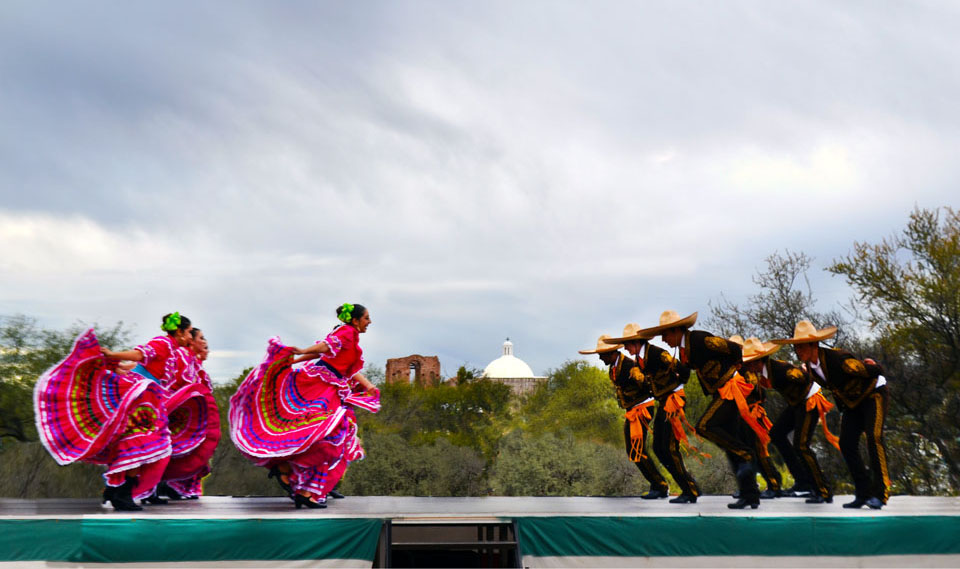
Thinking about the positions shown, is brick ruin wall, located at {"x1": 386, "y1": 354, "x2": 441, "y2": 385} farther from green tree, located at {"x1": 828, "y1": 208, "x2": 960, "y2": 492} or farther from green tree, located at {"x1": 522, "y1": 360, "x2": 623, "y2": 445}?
green tree, located at {"x1": 828, "y1": 208, "x2": 960, "y2": 492}

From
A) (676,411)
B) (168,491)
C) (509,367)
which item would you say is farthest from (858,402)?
(509,367)

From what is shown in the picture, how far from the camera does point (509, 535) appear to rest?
7156mm

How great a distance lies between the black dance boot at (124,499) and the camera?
6594 millimetres

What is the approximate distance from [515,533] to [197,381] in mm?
2840

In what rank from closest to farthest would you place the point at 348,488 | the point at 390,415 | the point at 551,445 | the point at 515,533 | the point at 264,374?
the point at 515,533
the point at 264,374
the point at 348,488
the point at 551,445
the point at 390,415

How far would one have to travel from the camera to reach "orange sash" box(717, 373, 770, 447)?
7309mm

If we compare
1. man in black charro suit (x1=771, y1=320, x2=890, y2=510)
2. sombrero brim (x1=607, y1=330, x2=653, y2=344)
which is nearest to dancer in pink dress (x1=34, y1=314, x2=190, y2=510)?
sombrero brim (x1=607, y1=330, x2=653, y2=344)

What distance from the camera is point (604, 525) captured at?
638 cm

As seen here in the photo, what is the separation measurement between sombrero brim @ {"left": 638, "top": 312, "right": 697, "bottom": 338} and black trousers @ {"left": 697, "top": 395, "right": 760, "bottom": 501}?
64 centimetres

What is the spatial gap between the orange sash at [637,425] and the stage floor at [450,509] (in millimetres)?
439

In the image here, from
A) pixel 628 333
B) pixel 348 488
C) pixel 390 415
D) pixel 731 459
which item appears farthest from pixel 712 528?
pixel 390 415

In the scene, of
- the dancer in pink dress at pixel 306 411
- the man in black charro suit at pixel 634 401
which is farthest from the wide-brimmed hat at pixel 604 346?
the dancer in pink dress at pixel 306 411

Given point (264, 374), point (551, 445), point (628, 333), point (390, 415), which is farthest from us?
point (390, 415)

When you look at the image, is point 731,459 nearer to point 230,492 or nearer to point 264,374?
point 264,374
